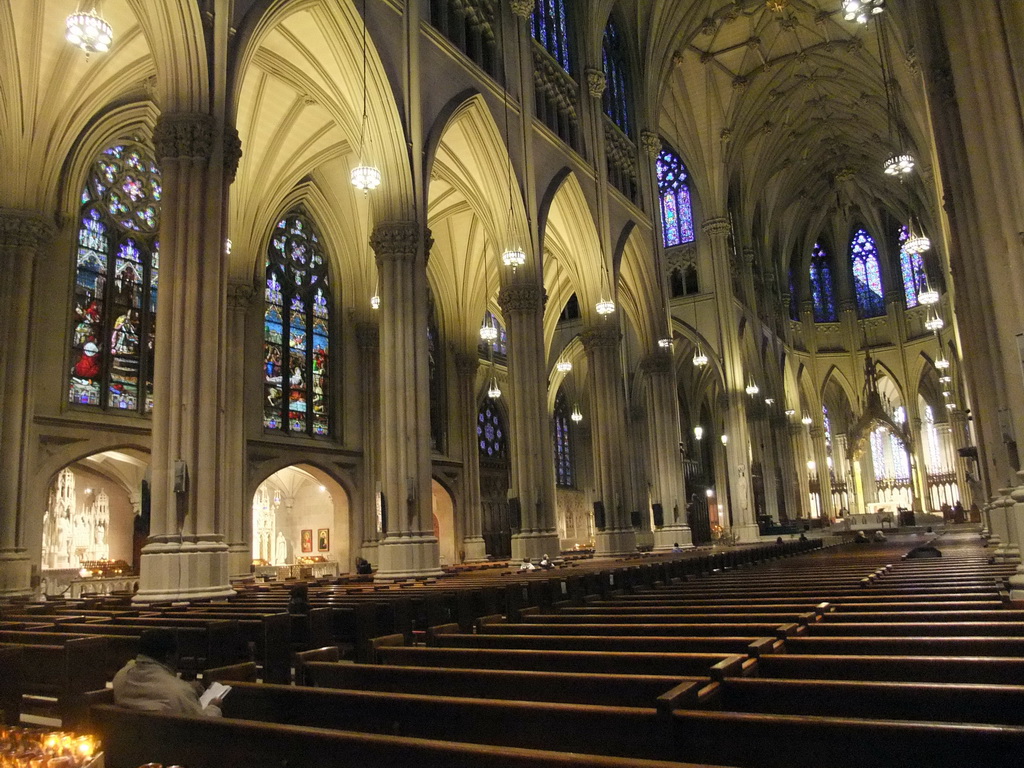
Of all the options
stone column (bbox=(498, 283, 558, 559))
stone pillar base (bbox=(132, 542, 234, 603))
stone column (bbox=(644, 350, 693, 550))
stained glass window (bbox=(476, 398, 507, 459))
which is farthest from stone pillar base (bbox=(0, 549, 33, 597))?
stone column (bbox=(644, 350, 693, 550))

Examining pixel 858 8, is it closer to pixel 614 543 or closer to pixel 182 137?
pixel 182 137

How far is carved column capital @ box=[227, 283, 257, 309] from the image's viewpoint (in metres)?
23.3

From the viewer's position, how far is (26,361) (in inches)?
698

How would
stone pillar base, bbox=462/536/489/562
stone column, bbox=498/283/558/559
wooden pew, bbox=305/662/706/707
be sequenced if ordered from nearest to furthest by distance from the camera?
wooden pew, bbox=305/662/706/707 → stone column, bbox=498/283/558/559 → stone pillar base, bbox=462/536/489/562

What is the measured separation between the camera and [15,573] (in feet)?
54.9

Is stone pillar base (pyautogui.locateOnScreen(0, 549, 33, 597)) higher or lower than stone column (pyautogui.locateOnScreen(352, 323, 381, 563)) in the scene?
lower

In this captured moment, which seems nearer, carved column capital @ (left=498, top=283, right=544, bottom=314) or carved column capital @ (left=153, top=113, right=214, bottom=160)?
carved column capital @ (left=153, top=113, right=214, bottom=160)

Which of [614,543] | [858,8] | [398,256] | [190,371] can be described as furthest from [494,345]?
[190,371]

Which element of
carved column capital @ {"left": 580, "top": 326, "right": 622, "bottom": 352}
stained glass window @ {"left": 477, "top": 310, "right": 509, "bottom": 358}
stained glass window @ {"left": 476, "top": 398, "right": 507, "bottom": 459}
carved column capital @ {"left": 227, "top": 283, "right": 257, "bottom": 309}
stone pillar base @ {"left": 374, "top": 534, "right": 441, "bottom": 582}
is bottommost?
stone pillar base @ {"left": 374, "top": 534, "right": 441, "bottom": 582}

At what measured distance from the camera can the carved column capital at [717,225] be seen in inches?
1490

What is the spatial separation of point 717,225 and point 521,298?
1964 cm

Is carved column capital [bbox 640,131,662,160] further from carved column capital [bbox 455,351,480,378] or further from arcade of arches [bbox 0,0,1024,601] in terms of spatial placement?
carved column capital [bbox 455,351,480,378]

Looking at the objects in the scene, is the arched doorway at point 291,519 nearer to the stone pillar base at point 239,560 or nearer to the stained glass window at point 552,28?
the stone pillar base at point 239,560

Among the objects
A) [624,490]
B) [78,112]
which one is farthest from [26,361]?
[624,490]
